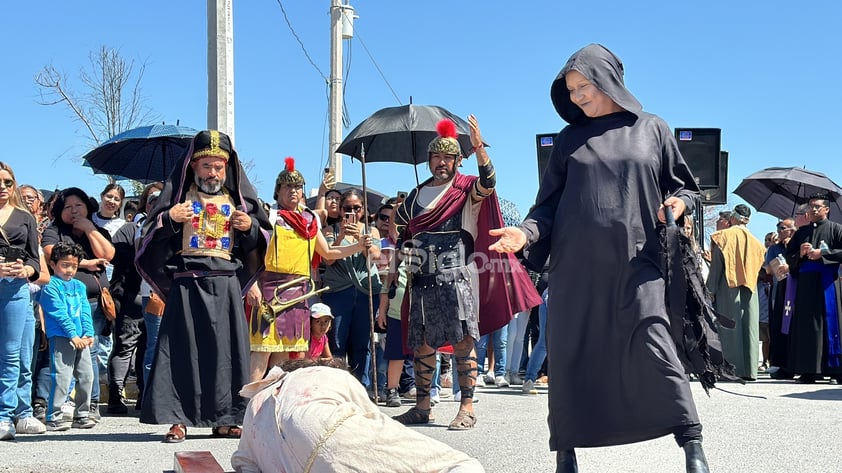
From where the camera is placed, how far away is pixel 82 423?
777 cm

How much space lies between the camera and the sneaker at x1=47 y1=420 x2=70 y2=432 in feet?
24.6

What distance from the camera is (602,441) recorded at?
462cm

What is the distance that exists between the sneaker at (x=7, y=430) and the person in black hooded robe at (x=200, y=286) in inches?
35.1

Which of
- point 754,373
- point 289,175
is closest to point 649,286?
point 289,175

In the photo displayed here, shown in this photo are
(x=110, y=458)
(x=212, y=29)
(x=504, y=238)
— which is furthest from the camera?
(x=212, y=29)

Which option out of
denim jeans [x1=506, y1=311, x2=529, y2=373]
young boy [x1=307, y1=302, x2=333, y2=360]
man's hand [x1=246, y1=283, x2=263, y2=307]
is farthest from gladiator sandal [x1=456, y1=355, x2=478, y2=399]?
denim jeans [x1=506, y1=311, x2=529, y2=373]

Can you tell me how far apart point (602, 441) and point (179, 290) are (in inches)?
139

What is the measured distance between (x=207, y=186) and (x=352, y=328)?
3.17 metres

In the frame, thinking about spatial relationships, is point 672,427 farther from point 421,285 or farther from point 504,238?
point 421,285

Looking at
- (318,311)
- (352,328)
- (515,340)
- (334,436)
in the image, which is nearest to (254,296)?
(318,311)

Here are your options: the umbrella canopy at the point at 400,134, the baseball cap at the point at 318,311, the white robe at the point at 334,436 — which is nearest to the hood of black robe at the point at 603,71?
the white robe at the point at 334,436

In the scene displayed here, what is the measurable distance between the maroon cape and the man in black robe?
5960 mm

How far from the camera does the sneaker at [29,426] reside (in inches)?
284

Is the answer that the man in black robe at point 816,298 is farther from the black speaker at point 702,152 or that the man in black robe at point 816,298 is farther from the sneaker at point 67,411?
the sneaker at point 67,411
